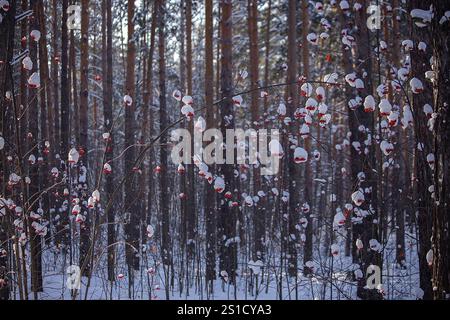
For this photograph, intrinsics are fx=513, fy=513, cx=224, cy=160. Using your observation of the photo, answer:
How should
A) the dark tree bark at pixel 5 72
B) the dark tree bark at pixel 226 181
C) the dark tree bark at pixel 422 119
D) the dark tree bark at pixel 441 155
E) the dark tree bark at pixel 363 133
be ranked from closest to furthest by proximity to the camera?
1. the dark tree bark at pixel 441 155
2. the dark tree bark at pixel 5 72
3. the dark tree bark at pixel 422 119
4. the dark tree bark at pixel 363 133
5. the dark tree bark at pixel 226 181

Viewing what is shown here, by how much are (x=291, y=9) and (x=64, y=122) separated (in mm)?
5825

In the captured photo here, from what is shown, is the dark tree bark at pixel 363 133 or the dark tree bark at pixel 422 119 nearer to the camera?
the dark tree bark at pixel 422 119

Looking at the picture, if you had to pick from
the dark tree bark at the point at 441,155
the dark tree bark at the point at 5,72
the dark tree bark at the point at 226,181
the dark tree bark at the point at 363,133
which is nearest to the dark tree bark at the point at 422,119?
the dark tree bark at the point at 441,155

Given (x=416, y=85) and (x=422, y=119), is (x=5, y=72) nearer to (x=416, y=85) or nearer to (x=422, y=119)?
(x=416, y=85)

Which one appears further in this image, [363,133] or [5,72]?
[363,133]

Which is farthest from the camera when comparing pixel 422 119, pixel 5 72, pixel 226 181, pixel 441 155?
pixel 226 181

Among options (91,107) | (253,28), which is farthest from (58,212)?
(91,107)

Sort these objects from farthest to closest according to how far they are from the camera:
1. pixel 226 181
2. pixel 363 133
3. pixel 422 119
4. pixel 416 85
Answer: pixel 226 181, pixel 363 133, pixel 422 119, pixel 416 85

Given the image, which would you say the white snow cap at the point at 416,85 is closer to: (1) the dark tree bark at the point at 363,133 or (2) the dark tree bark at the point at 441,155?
(2) the dark tree bark at the point at 441,155

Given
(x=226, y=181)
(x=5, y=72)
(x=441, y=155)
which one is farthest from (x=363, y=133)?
(x=5, y=72)

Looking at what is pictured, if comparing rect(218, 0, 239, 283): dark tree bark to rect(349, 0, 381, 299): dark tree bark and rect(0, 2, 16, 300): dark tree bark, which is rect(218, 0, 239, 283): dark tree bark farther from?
rect(0, 2, 16, 300): dark tree bark

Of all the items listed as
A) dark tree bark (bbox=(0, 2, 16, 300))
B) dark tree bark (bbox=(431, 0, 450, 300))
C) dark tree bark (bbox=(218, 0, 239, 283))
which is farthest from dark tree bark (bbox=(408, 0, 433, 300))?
dark tree bark (bbox=(218, 0, 239, 283))
